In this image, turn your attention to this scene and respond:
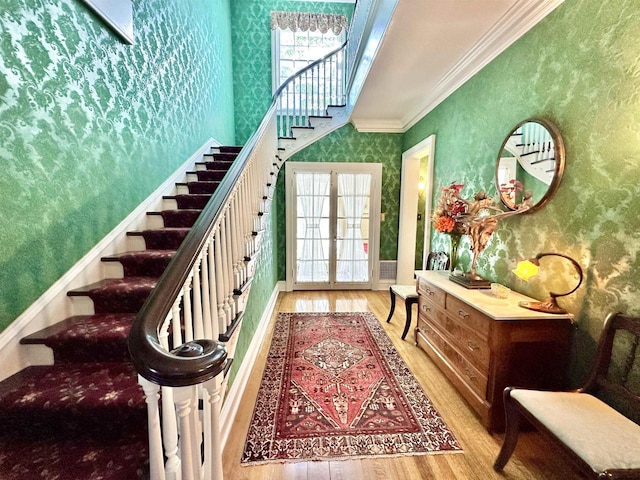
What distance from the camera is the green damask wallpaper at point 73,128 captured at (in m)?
1.38

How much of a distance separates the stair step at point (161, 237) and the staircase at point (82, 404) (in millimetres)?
571

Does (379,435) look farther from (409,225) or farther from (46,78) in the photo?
(409,225)

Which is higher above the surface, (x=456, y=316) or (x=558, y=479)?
(x=456, y=316)

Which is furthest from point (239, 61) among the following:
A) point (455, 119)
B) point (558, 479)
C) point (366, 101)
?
point (558, 479)

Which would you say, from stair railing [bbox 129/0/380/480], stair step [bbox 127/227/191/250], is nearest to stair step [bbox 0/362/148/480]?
stair railing [bbox 129/0/380/480]

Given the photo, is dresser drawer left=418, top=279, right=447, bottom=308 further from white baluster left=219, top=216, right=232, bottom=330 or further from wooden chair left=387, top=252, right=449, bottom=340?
white baluster left=219, top=216, right=232, bottom=330

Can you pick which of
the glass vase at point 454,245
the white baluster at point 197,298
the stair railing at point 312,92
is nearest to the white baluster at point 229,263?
the white baluster at point 197,298

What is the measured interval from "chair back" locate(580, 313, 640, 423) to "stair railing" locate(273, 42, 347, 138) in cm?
419

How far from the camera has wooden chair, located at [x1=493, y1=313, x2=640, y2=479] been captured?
104 cm

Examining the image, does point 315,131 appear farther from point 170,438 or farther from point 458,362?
point 170,438

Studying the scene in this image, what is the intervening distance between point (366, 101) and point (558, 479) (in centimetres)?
389

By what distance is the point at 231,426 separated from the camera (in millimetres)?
1829

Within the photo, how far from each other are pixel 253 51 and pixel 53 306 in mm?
5086

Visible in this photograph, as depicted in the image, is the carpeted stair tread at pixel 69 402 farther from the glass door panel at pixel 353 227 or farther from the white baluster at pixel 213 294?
the glass door panel at pixel 353 227
